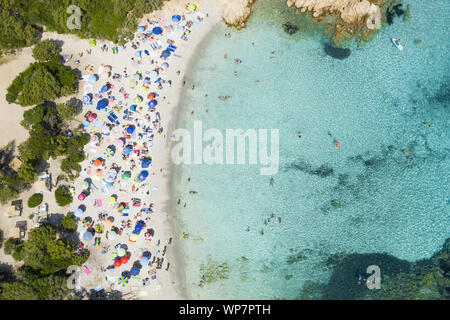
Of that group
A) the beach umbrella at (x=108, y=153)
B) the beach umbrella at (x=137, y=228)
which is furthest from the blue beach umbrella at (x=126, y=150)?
the beach umbrella at (x=137, y=228)

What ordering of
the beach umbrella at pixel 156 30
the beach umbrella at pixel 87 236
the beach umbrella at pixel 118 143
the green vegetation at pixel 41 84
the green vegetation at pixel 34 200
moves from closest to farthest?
the green vegetation at pixel 41 84 → the green vegetation at pixel 34 200 → the beach umbrella at pixel 87 236 → the beach umbrella at pixel 118 143 → the beach umbrella at pixel 156 30

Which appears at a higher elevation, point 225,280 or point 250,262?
point 250,262

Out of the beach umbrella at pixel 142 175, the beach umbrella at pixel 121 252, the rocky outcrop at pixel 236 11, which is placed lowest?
the beach umbrella at pixel 121 252

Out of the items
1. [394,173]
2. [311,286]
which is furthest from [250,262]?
[394,173]

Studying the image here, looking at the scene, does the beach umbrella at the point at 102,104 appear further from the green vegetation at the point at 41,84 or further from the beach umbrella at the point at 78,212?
the beach umbrella at the point at 78,212

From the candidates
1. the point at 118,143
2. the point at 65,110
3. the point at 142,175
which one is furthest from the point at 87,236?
the point at 65,110

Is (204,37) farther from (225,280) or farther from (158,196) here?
(225,280)
